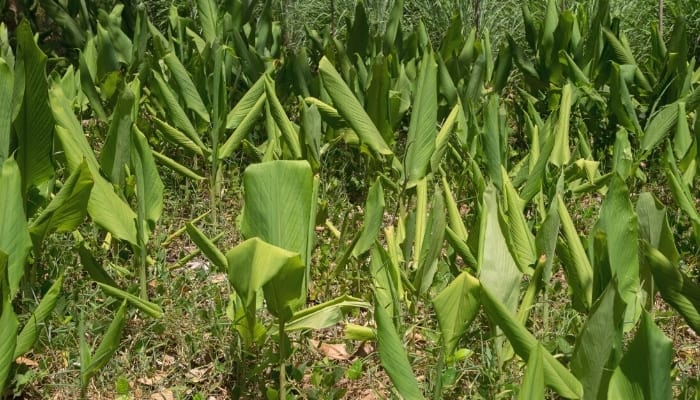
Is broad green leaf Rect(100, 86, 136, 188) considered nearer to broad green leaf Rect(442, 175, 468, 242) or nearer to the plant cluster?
the plant cluster

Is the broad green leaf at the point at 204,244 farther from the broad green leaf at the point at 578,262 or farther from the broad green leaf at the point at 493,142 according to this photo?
the broad green leaf at the point at 493,142

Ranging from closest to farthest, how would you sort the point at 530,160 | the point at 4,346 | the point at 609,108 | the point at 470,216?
the point at 4,346
the point at 530,160
the point at 470,216
the point at 609,108

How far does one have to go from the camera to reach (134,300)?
1928 mm

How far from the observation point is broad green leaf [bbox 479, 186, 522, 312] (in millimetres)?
1867

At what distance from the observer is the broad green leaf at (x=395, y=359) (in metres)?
1.59

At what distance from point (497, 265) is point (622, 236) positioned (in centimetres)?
24

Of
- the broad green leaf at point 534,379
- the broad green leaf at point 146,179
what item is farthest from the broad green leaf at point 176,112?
the broad green leaf at point 534,379

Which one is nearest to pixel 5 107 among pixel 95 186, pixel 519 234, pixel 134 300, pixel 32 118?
pixel 32 118

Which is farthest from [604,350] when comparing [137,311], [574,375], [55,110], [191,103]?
[191,103]

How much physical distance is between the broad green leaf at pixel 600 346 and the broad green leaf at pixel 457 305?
0.81ft

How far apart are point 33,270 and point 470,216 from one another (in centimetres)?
124

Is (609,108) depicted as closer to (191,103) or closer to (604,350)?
(191,103)

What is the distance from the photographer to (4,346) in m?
1.67

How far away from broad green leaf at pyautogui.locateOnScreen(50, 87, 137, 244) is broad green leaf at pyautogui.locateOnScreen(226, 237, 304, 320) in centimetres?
50
